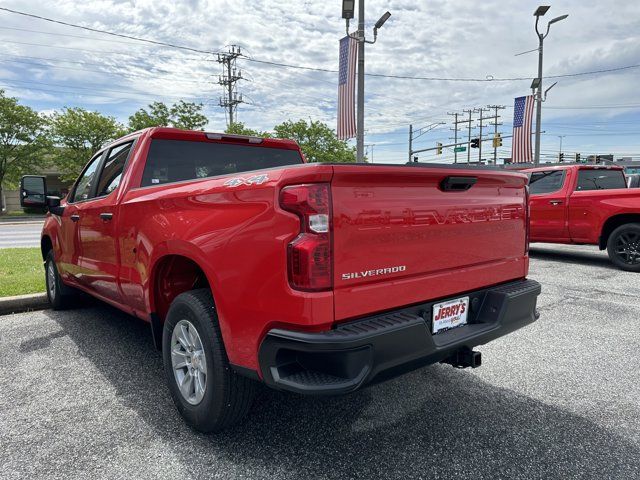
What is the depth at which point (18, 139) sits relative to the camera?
33.3m

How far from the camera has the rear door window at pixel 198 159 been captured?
362 centimetres

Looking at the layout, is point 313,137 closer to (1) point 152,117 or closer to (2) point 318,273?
(1) point 152,117

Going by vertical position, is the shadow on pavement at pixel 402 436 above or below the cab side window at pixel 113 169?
below

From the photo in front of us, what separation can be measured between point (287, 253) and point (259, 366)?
0.57m

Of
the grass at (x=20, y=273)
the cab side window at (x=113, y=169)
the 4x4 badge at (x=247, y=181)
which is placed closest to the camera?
the 4x4 badge at (x=247, y=181)

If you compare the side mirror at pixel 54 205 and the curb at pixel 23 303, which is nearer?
the side mirror at pixel 54 205

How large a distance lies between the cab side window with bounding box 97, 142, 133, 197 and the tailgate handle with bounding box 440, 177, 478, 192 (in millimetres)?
2602

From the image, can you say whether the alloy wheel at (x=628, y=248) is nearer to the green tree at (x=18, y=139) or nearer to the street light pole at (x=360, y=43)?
the street light pole at (x=360, y=43)

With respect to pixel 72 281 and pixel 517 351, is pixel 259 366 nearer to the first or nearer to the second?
pixel 517 351

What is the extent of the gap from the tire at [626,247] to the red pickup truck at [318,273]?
5871mm

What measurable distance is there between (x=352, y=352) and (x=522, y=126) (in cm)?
2268

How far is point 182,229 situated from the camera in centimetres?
259

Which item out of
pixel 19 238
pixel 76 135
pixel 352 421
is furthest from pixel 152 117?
pixel 352 421

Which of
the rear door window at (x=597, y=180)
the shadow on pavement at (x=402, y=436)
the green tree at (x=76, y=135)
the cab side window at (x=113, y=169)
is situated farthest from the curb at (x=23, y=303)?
the green tree at (x=76, y=135)
